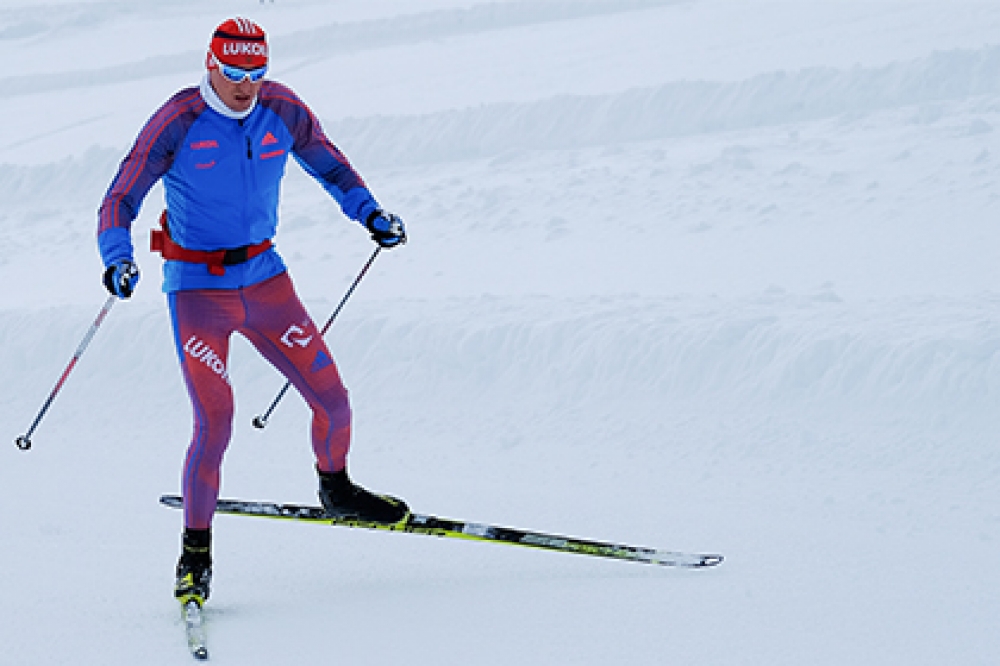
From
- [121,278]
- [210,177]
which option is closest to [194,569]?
[121,278]

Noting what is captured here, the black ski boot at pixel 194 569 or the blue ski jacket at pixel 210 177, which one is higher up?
the blue ski jacket at pixel 210 177

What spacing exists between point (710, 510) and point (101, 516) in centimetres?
264

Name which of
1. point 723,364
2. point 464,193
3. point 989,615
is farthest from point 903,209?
point 989,615

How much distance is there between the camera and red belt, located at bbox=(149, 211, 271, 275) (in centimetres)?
389

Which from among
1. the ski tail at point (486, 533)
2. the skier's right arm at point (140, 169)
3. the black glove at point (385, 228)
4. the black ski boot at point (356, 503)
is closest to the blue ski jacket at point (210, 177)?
the skier's right arm at point (140, 169)

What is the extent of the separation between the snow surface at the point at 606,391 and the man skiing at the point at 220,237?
58 cm

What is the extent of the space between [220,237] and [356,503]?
115cm

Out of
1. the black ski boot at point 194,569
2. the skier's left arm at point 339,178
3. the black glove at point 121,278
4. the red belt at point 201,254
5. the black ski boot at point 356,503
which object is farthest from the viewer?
the black ski boot at point 356,503

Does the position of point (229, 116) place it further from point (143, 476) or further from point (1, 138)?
point (1, 138)

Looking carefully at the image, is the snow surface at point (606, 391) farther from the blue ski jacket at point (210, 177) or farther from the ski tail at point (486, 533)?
the blue ski jacket at point (210, 177)

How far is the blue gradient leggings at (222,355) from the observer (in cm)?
386

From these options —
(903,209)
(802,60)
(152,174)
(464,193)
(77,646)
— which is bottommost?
(77,646)

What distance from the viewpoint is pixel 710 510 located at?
433 centimetres

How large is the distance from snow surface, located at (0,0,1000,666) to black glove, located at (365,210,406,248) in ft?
4.04
